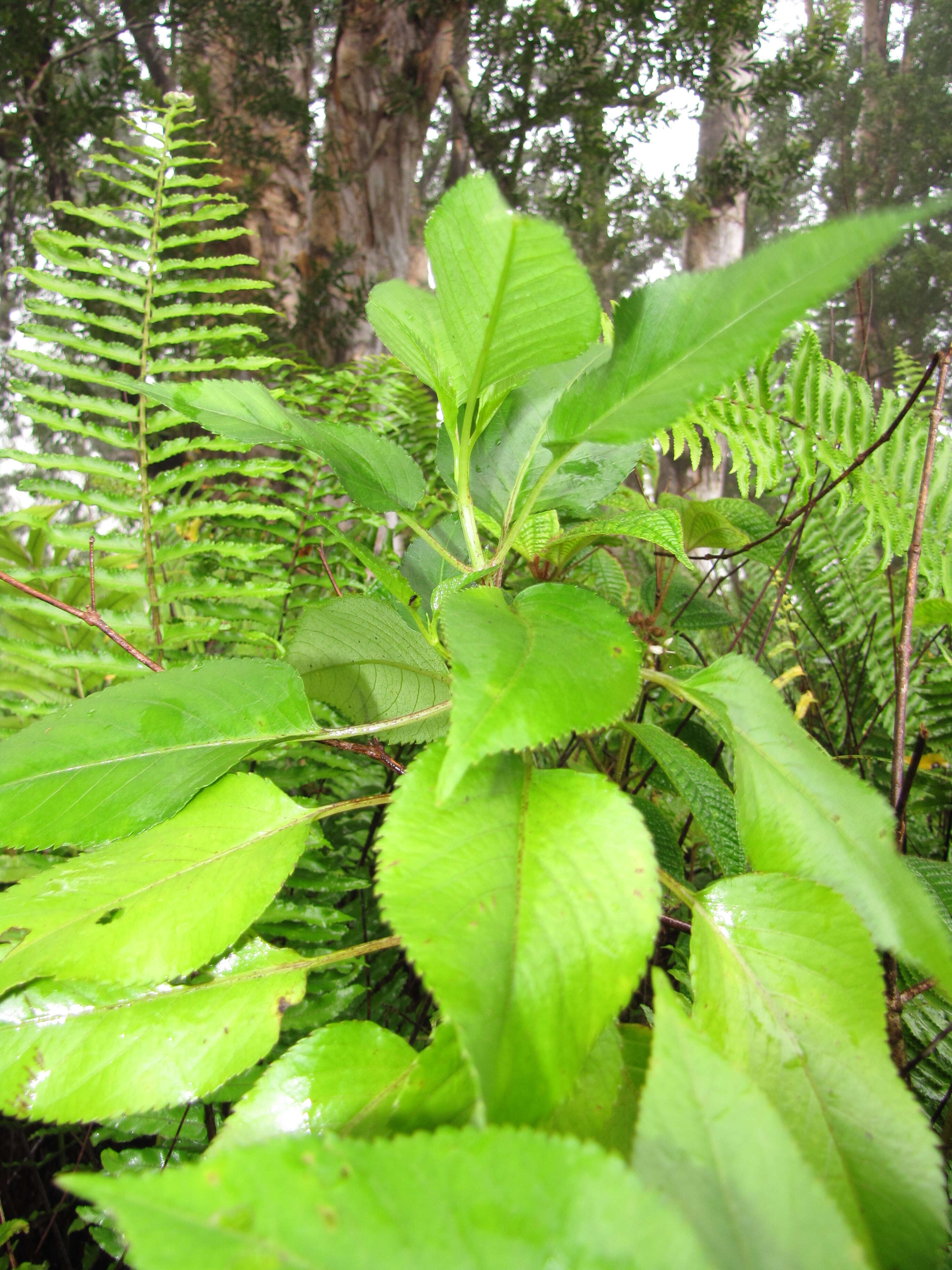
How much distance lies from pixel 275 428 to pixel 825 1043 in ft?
1.34

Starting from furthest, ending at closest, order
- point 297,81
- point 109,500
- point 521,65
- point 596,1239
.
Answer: point 297,81, point 521,65, point 109,500, point 596,1239

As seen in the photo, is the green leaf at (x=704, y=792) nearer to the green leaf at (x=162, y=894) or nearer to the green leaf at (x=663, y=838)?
the green leaf at (x=663, y=838)

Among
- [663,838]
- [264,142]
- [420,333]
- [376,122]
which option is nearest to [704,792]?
[663,838]

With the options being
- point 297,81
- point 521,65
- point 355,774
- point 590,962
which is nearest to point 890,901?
point 590,962

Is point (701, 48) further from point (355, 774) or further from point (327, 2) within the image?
point (355, 774)

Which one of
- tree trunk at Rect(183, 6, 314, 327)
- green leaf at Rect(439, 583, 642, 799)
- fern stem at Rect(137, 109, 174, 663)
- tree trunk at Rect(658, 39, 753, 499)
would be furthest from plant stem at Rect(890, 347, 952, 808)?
tree trunk at Rect(658, 39, 753, 499)

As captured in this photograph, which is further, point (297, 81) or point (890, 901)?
point (297, 81)

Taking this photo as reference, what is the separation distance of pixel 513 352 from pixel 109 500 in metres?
0.59

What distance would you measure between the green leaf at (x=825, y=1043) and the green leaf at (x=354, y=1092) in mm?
111

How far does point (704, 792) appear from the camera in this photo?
0.41 m

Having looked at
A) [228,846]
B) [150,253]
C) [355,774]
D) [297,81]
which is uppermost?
[297,81]

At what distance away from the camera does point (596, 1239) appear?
18 cm

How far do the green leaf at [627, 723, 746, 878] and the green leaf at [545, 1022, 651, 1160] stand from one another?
133 mm

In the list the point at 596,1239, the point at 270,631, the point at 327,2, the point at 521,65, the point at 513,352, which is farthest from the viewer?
the point at 327,2
